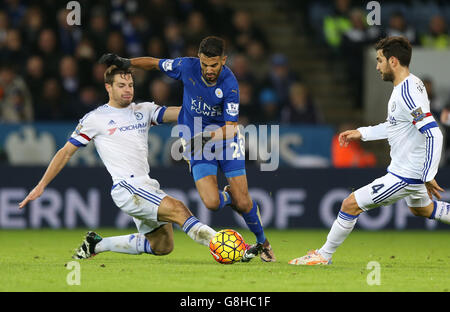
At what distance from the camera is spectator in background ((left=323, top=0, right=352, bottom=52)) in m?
16.3

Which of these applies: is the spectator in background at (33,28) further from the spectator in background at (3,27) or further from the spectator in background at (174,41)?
the spectator in background at (174,41)

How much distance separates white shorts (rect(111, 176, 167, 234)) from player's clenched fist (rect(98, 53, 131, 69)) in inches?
41.7

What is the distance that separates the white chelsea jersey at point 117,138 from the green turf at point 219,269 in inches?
35.0

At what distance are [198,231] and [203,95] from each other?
1.39 m

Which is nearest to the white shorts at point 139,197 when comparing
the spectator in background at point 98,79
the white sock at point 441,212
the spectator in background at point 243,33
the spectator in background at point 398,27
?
the white sock at point 441,212

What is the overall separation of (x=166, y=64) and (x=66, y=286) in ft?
9.17

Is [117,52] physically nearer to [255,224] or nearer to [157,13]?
[157,13]

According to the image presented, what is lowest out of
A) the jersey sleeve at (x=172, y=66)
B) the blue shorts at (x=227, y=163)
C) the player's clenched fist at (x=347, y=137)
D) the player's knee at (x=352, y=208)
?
the player's knee at (x=352, y=208)

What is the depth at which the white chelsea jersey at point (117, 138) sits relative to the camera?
27.6 ft

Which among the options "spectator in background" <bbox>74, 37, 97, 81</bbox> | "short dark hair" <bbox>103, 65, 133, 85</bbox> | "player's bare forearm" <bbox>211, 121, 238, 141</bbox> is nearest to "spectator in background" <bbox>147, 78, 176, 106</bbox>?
"spectator in background" <bbox>74, 37, 97, 81</bbox>

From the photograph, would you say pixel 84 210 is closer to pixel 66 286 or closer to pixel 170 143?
pixel 170 143

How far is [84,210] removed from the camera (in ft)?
41.9

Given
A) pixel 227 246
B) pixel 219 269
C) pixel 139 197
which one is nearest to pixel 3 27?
pixel 139 197

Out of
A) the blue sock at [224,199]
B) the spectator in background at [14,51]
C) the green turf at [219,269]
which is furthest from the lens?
the spectator in background at [14,51]
